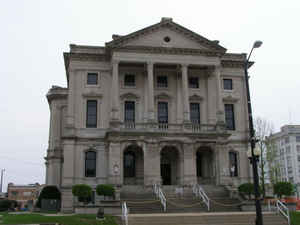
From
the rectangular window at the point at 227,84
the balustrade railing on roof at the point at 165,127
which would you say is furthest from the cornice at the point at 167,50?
the balustrade railing on roof at the point at 165,127

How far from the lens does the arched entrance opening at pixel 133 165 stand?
138ft

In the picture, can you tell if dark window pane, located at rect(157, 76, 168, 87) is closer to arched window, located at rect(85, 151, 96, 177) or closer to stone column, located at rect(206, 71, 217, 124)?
stone column, located at rect(206, 71, 217, 124)

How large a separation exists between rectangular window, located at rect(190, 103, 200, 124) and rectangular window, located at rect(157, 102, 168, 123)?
2.95 m

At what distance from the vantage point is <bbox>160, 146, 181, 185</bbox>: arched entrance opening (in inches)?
1695

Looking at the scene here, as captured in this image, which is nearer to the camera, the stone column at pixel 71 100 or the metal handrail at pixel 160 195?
the metal handrail at pixel 160 195

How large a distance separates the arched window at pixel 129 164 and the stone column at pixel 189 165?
19.5ft

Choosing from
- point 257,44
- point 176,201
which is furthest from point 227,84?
point 257,44

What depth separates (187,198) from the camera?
36188mm

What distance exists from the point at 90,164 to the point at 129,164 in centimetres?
420

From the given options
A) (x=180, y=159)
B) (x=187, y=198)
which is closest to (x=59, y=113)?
(x=180, y=159)

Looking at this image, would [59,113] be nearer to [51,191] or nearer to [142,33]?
[51,191]

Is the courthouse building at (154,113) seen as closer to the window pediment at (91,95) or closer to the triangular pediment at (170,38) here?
the window pediment at (91,95)

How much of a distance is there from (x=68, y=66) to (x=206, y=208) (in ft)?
76.5

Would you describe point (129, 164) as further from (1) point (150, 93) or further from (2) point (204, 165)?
(2) point (204, 165)
